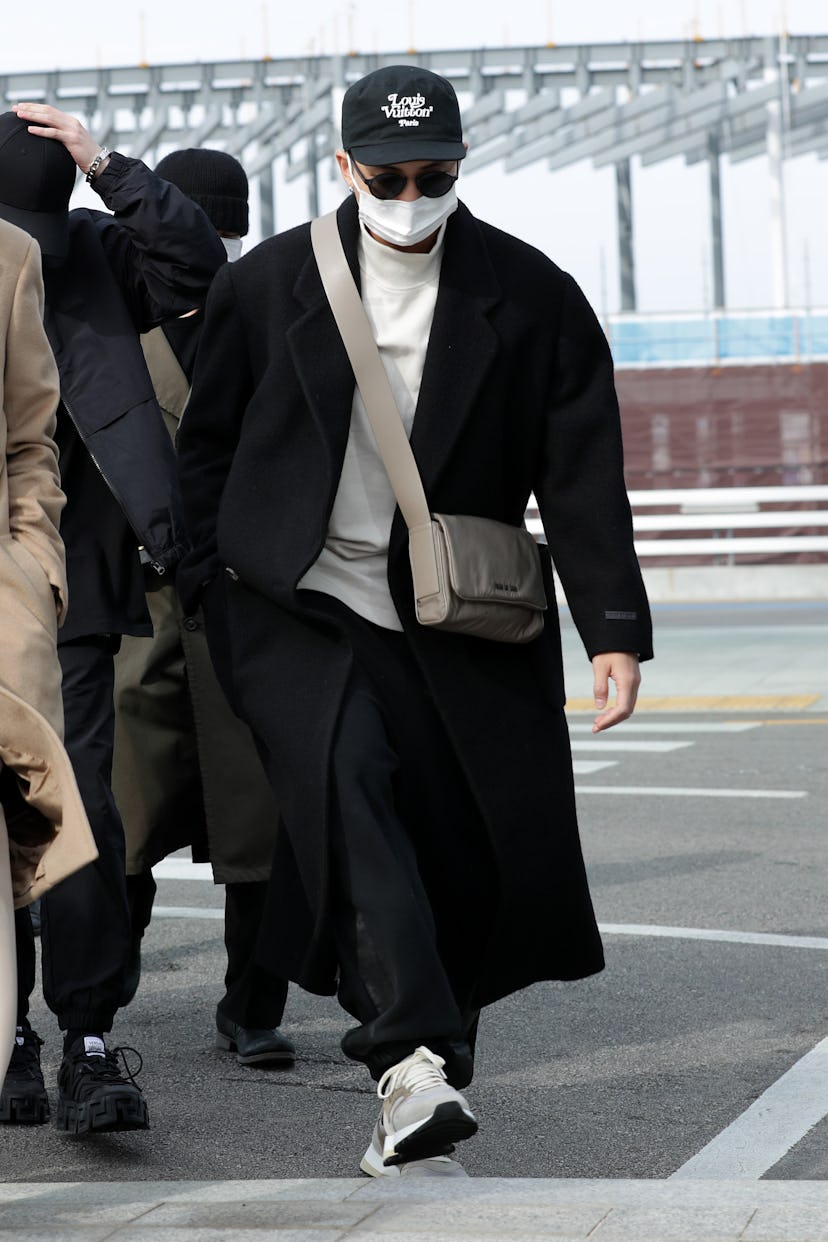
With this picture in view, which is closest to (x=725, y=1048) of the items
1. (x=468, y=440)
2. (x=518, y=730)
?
(x=518, y=730)

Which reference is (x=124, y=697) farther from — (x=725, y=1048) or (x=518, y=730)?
(x=725, y=1048)

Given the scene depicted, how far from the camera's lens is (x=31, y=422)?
9.95 ft

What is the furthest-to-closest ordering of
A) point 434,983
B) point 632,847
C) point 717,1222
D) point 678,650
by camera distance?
point 678,650 → point 632,847 → point 434,983 → point 717,1222

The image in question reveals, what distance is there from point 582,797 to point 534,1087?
4.85 m

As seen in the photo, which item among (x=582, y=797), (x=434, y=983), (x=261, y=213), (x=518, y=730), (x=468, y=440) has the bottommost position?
(x=582, y=797)

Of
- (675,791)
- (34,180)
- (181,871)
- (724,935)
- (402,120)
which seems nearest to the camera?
(402,120)

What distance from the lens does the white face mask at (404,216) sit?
3.62 meters

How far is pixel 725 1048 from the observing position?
15.8 feet

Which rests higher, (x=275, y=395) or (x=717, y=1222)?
(x=275, y=395)

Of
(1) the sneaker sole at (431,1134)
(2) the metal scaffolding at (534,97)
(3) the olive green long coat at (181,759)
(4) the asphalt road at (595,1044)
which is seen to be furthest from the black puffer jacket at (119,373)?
(2) the metal scaffolding at (534,97)

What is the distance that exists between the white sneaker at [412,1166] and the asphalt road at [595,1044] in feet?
1.31

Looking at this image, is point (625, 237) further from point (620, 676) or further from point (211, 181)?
point (620, 676)

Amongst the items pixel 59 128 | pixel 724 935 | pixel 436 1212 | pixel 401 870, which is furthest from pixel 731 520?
pixel 436 1212

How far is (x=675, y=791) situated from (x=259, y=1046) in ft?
16.0
